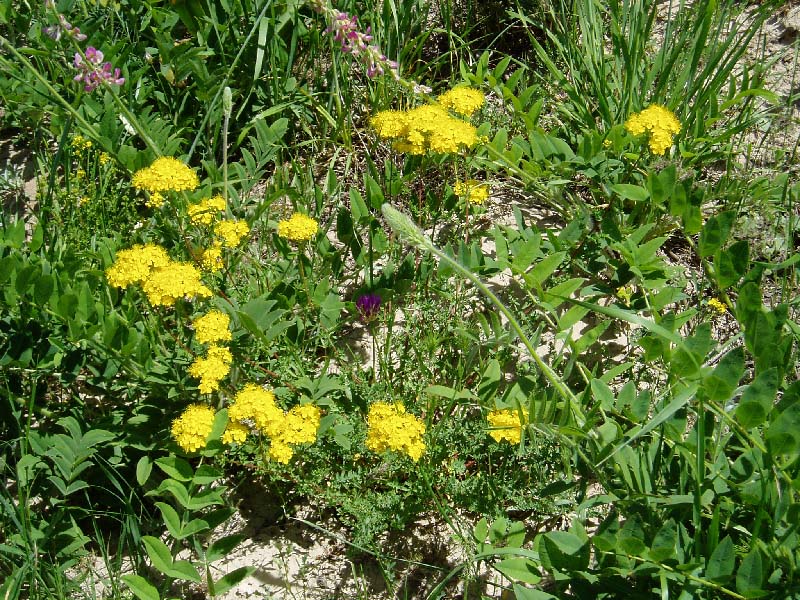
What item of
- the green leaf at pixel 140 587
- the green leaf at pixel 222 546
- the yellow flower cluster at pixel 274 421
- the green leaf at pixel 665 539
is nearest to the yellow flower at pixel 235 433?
the yellow flower cluster at pixel 274 421

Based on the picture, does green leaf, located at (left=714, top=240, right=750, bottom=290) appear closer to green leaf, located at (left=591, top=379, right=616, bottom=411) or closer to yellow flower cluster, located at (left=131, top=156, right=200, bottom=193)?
green leaf, located at (left=591, top=379, right=616, bottom=411)

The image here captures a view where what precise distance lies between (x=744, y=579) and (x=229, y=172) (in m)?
2.14

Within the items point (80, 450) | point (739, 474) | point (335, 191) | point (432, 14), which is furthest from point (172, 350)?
point (432, 14)

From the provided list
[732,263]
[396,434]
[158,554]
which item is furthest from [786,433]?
[158,554]

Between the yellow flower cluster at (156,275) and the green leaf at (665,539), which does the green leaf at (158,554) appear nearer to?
the yellow flower cluster at (156,275)

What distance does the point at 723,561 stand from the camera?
1.53 meters

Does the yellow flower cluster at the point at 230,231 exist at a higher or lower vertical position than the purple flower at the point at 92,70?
lower

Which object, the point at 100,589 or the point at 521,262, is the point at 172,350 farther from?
the point at 521,262

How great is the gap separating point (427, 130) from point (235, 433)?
98 centimetres

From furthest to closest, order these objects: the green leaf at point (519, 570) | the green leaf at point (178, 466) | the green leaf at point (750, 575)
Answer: the green leaf at point (178, 466), the green leaf at point (519, 570), the green leaf at point (750, 575)

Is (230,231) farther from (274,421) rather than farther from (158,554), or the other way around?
(158,554)

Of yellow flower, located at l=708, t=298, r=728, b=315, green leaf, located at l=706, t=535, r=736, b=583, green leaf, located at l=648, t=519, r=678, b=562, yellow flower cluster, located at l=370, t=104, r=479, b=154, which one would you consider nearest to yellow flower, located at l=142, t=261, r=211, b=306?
yellow flower cluster, located at l=370, t=104, r=479, b=154

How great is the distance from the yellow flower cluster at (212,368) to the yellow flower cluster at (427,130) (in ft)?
2.61

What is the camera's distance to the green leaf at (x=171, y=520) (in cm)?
194
